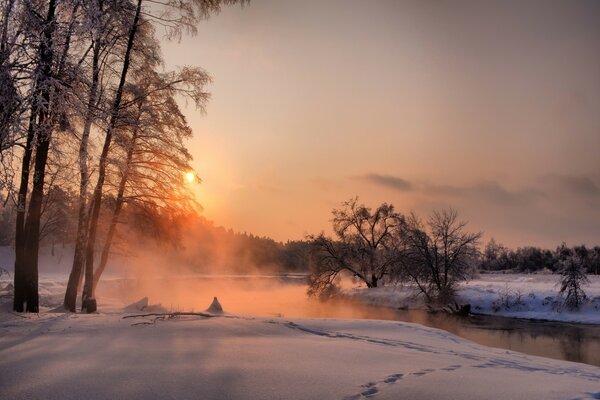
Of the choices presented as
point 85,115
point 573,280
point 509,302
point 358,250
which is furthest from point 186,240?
point 85,115

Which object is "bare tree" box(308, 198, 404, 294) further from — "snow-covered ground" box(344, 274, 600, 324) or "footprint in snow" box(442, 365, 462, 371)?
"footprint in snow" box(442, 365, 462, 371)

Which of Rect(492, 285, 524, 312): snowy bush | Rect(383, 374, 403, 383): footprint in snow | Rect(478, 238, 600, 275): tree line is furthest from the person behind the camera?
Rect(478, 238, 600, 275): tree line

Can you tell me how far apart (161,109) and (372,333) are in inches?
429

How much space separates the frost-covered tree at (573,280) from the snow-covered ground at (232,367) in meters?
27.3

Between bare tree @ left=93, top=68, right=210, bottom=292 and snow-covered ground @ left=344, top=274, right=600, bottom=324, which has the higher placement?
bare tree @ left=93, top=68, right=210, bottom=292

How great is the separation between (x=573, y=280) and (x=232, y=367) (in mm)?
32903

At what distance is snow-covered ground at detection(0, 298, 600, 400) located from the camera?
5.18 meters

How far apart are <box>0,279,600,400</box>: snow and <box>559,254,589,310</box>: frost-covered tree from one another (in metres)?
27.1

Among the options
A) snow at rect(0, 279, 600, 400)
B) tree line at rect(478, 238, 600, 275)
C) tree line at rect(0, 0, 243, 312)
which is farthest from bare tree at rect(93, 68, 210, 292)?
tree line at rect(478, 238, 600, 275)

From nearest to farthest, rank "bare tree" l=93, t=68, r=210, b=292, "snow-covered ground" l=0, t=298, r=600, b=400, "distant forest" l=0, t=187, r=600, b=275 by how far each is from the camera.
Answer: "snow-covered ground" l=0, t=298, r=600, b=400 → "bare tree" l=93, t=68, r=210, b=292 → "distant forest" l=0, t=187, r=600, b=275

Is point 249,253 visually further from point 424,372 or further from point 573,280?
point 424,372

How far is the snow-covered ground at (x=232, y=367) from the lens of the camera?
17.0 ft

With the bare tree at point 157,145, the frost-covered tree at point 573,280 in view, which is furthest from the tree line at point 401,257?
the bare tree at point 157,145

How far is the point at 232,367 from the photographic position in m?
6.09
